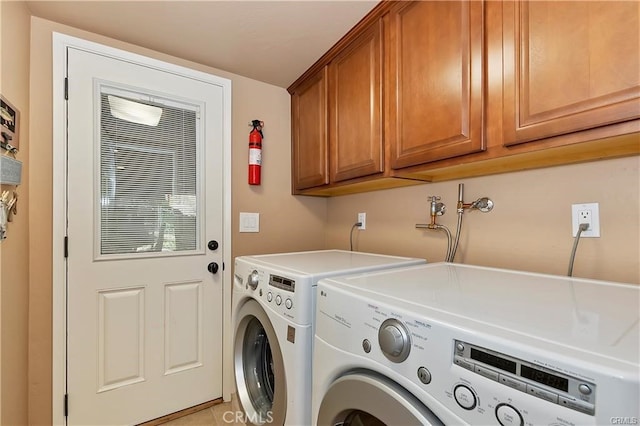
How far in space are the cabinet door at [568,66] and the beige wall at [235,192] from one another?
4.94ft

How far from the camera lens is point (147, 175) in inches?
66.9

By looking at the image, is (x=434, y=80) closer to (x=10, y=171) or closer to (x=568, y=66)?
(x=568, y=66)

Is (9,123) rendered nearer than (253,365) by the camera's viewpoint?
Yes

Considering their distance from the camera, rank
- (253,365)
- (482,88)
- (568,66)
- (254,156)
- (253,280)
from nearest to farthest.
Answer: (568,66)
(482,88)
(253,280)
(253,365)
(254,156)

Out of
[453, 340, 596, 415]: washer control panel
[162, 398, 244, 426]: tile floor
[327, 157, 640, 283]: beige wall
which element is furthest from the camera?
[162, 398, 244, 426]: tile floor

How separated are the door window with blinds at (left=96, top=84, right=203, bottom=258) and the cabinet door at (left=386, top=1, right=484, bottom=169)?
49.4 inches

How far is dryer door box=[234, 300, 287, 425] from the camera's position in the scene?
1260 millimetres

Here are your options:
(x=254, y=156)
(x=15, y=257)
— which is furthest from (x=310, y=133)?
(x=15, y=257)

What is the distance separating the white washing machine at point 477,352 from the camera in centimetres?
41

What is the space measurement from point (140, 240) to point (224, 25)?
1264mm

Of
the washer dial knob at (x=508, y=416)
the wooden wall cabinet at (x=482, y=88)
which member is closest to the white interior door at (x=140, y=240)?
the wooden wall cabinet at (x=482, y=88)

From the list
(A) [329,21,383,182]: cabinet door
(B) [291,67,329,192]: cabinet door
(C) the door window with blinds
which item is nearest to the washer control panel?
(A) [329,21,383,182]: cabinet door

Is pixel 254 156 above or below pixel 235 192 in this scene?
above

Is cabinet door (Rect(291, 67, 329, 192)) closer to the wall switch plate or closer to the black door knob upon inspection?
the wall switch plate
